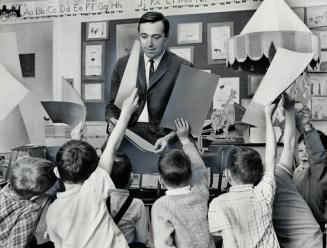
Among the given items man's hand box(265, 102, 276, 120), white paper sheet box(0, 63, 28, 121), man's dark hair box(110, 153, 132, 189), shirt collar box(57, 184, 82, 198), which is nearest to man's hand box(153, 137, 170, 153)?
man's dark hair box(110, 153, 132, 189)

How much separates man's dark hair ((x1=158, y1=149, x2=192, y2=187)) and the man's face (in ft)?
2.81

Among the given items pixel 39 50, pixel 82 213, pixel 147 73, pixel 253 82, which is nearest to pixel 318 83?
pixel 253 82

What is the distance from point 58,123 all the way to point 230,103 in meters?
1.06

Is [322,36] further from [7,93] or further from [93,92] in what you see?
[7,93]

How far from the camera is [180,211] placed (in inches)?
79.3

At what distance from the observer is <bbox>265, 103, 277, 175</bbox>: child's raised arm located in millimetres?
2119

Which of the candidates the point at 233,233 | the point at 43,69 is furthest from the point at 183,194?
the point at 43,69

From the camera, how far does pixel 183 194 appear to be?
2.04m

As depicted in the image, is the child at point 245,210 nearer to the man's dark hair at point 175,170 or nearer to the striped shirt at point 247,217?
the striped shirt at point 247,217

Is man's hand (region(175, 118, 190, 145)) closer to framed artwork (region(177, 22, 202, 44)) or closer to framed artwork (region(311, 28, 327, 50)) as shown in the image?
framed artwork (region(177, 22, 202, 44))

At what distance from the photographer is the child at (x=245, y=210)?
6.44 feet

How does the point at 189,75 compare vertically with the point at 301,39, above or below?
below

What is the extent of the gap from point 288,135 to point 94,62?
4.03ft

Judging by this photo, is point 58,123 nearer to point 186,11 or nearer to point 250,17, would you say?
point 186,11
